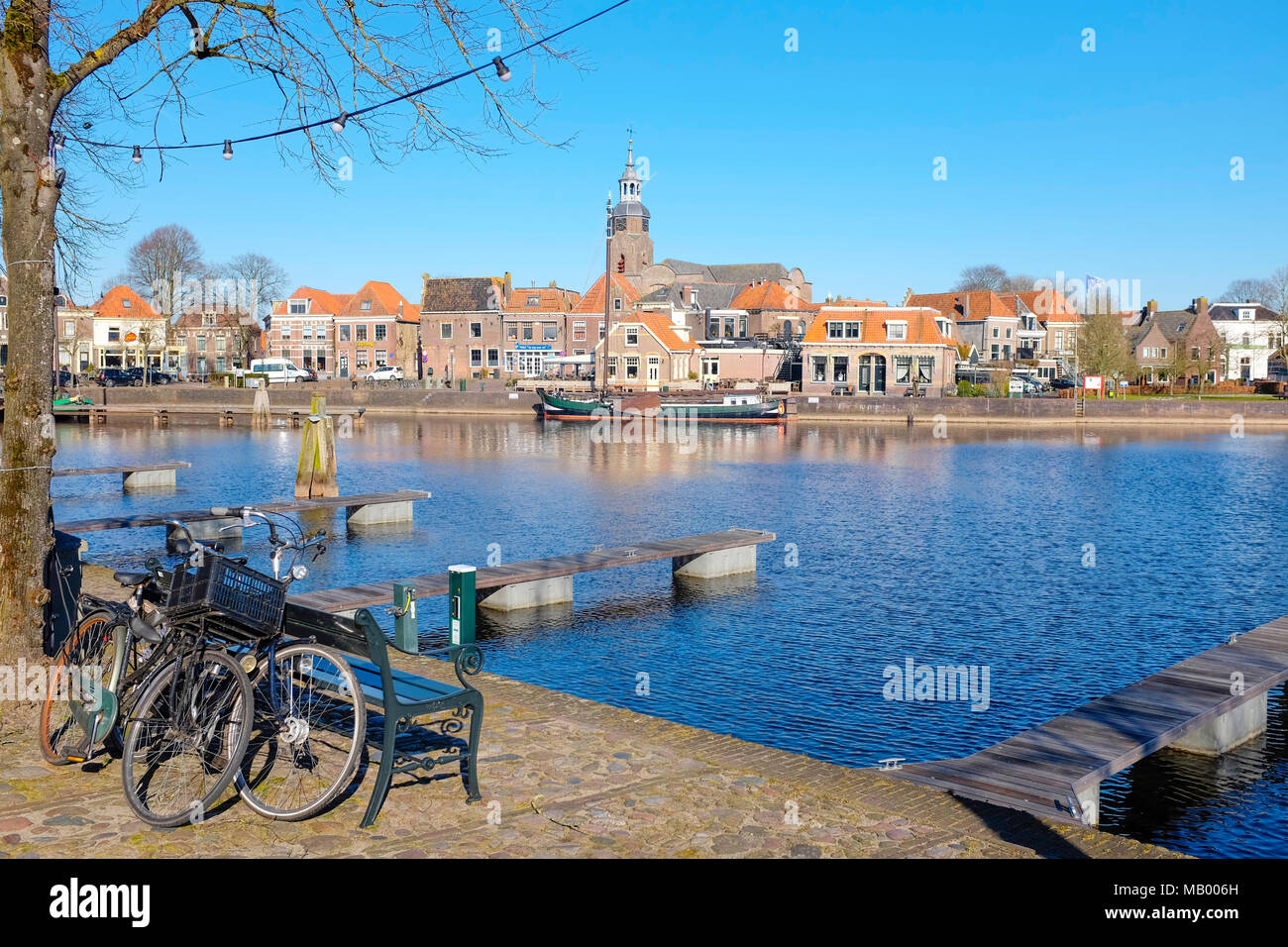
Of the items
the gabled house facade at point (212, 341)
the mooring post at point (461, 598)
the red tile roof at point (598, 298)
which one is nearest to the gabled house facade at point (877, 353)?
the red tile roof at point (598, 298)

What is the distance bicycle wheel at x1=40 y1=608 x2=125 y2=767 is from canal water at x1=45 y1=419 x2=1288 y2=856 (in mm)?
6510

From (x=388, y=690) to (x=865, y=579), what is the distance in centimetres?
1569

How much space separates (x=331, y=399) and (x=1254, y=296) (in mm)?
96212

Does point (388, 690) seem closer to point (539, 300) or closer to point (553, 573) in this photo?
point (553, 573)

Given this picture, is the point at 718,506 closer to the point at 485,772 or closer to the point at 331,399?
the point at 485,772

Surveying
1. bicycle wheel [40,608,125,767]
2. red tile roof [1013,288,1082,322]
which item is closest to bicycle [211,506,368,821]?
bicycle wheel [40,608,125,767]

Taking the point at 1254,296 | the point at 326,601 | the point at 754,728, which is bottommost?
the point at 754,728

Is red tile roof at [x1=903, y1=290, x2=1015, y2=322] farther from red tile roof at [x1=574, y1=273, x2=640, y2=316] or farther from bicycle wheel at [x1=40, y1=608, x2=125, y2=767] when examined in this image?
bicycle wheel at [x1=40, y1=608, x2=125, y2=767]

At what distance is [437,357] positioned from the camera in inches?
3804

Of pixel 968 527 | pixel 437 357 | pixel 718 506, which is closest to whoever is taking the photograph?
pixel 968 527

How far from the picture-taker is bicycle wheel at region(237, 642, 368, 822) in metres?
6.32

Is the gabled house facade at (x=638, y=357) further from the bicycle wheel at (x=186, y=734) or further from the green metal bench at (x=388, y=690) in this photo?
the bicycle wheel at (x=186, y=734)
